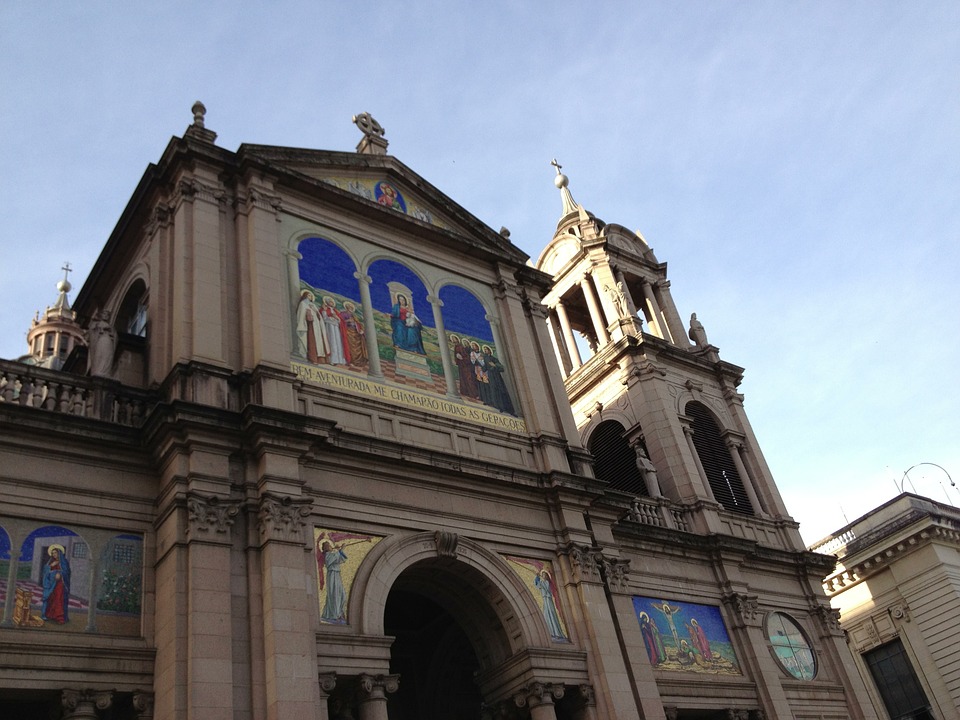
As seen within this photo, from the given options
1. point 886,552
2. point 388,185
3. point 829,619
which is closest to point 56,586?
point 388,185

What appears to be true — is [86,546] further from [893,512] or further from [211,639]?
[893,512]

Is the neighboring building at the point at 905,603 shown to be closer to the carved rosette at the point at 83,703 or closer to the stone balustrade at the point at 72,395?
the stone balustrade at the point at 72,395

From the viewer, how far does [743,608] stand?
23.2 meters

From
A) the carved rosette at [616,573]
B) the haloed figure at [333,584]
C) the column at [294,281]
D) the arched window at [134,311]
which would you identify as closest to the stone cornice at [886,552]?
the carved rosette at [616,573]

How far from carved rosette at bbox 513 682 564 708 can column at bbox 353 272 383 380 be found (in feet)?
21.5

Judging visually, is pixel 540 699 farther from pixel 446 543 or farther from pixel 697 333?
pixel 697 333

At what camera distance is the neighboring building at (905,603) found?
31.0m

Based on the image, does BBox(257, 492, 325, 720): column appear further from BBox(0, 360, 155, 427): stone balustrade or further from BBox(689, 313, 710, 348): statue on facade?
BBox(689, 313, 710, 348): statue on facade

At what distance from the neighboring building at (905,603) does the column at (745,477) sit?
25.5 ft

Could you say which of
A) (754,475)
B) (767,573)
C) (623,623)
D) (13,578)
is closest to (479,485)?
(623,623)

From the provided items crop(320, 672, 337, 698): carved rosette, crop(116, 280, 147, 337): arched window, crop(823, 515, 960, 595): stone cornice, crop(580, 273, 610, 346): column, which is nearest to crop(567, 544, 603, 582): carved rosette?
crop(320, 672, 337, 698): carved rosette

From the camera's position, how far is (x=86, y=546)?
46.5 feet

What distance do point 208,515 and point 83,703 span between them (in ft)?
10.1

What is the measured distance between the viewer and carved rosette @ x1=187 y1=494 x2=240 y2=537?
14.4 m
